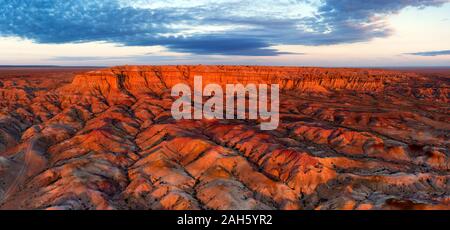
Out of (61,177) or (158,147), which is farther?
(158,147)

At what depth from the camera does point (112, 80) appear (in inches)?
6713

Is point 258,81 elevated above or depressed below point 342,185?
above

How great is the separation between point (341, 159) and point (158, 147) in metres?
40.3

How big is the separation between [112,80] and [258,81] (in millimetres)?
67923

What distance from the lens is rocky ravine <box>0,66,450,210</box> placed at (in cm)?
6919

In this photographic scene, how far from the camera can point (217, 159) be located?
83312mm

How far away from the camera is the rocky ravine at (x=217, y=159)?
69.2 m

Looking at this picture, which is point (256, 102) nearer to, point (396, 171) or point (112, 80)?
point (112, 80)

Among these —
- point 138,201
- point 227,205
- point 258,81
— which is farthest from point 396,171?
point 258,81

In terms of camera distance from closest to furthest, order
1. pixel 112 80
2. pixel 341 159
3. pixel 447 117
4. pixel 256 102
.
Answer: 1. pixel 341 159
2. pixel 447 117
3. pixel 256 102
4. pixel 112 80

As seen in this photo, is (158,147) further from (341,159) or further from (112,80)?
(112,80)

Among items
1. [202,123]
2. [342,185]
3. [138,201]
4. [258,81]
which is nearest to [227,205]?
[138,201]

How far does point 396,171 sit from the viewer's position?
78.9m

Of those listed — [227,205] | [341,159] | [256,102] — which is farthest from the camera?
[256,102]
